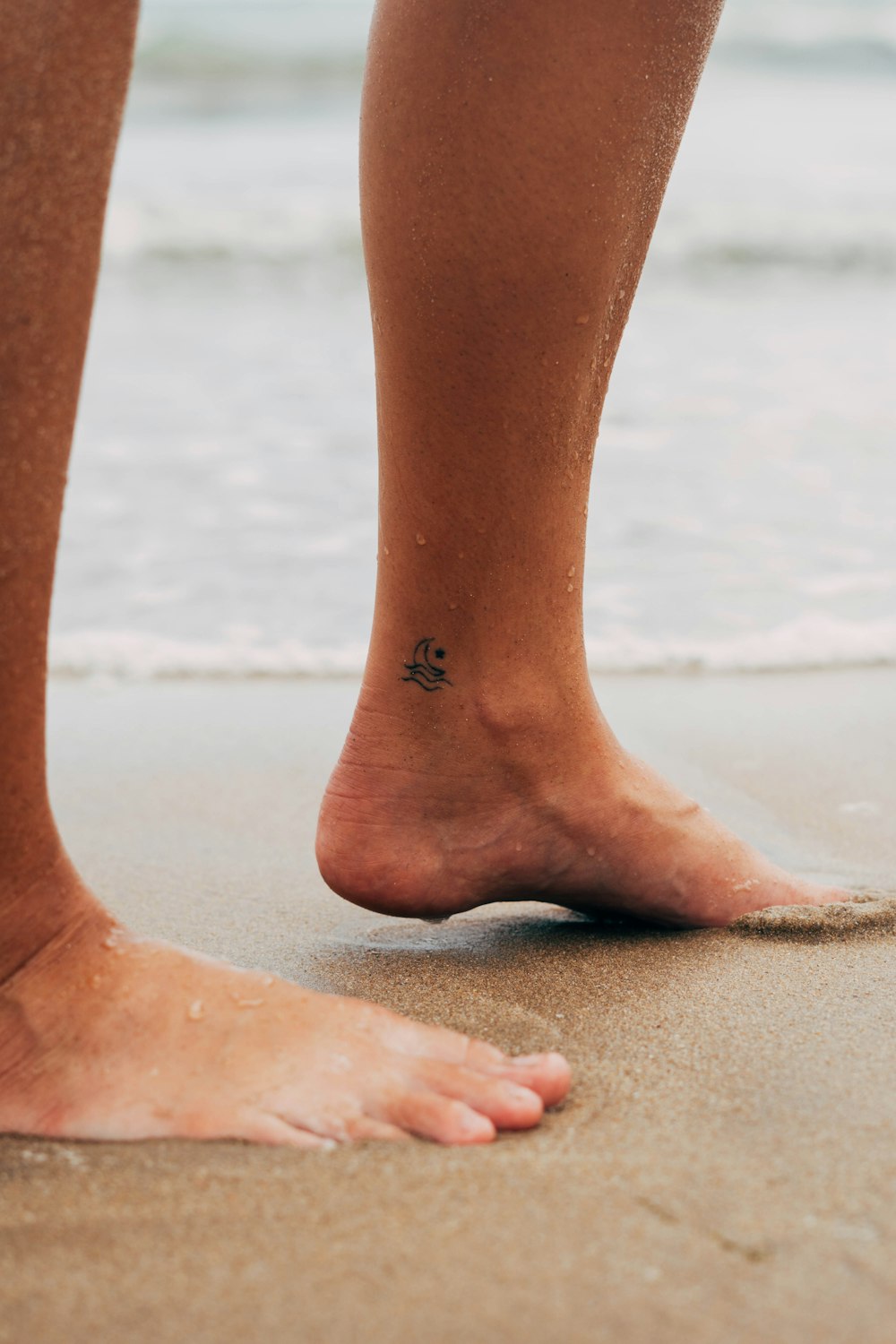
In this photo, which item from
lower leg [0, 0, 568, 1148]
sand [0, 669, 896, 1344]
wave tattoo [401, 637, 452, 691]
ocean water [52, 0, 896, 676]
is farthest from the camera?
ocean water [52, 0, 896, 676]

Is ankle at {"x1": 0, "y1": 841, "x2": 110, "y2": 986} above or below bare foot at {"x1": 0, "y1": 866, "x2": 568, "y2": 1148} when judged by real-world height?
above

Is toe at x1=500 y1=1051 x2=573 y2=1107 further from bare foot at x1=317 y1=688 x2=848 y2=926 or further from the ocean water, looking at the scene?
the ocean water

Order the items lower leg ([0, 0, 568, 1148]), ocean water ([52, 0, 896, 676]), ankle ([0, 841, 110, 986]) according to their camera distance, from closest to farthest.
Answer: lower leg ([0, 0, 568, 1148]), ankle ([0, 841, 110, 986]), ocean water ([52, 0, 896, 676])

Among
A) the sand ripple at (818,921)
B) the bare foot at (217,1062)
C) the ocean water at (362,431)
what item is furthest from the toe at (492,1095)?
the ocean water at (362,431)

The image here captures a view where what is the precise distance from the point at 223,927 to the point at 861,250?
6.90 m

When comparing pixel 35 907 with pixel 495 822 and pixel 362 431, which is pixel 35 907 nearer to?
pixel 495 822

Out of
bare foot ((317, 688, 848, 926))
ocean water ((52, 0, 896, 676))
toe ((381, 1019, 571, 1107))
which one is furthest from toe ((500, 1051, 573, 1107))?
ocean water ((52, 0, 896, 676))

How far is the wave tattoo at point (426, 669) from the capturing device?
122 cm

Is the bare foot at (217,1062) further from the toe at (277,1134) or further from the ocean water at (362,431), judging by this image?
the ocean water at (362,431)

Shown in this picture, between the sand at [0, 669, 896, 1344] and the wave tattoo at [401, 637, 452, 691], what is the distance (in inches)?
10.1

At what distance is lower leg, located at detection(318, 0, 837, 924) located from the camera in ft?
3.64

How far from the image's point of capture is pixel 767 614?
96.4 inches

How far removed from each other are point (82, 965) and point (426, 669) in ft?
1.36

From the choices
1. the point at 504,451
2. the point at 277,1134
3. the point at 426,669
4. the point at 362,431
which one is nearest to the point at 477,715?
the point at 426,669
